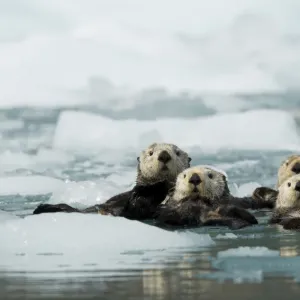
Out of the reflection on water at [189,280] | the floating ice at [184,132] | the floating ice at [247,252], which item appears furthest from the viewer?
the floating ice at [184,132]

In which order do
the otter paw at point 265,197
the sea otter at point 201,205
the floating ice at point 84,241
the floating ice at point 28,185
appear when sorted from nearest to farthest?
the floating ice at point 84,241
the sea otter at point 201,205
the otter paw at point 265,197
the floating ice at point 28,185

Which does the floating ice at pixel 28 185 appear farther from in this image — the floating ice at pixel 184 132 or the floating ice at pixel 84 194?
the floating ice at pixel 184 132

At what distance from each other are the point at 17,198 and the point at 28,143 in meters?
7.81

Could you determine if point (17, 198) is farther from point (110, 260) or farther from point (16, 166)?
point (110, 260)

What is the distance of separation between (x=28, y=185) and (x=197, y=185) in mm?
5789

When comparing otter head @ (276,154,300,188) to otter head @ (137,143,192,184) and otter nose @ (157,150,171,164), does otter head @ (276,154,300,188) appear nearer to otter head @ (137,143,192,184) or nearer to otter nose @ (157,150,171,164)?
otter head @ (137,143,192,184)

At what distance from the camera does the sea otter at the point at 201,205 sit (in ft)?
24.0

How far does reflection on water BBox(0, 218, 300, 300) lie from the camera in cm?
378

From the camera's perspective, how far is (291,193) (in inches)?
303

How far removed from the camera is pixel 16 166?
1666cm

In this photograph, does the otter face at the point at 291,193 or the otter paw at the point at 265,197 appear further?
the otter paw at the point at 265,197

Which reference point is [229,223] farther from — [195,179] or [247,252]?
[247,252]

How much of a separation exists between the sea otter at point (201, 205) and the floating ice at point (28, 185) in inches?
180

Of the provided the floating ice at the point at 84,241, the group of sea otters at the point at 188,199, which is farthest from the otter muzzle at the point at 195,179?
the floating ice at the point at 84,241
